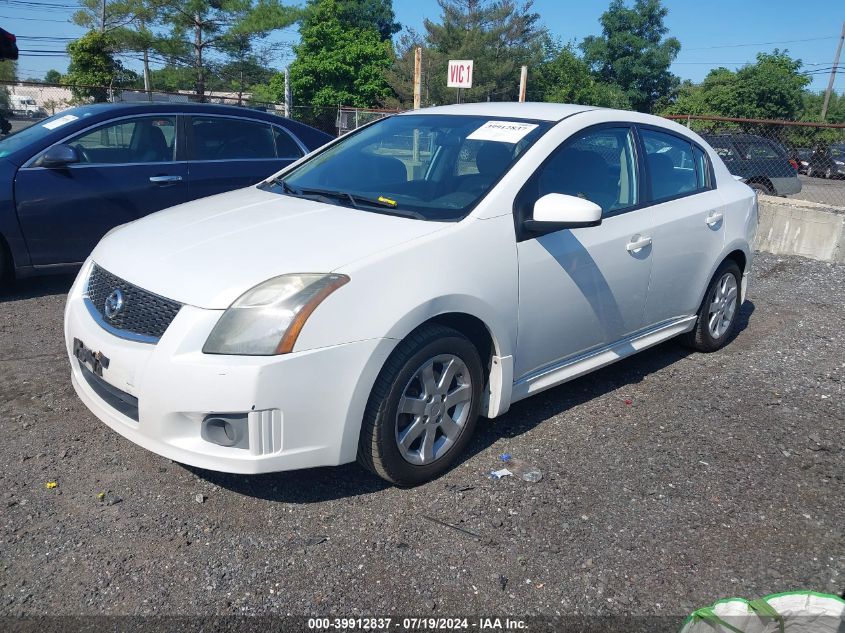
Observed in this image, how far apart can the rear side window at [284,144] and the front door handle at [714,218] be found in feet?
13.2

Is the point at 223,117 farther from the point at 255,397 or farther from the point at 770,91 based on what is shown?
the point at 770,91

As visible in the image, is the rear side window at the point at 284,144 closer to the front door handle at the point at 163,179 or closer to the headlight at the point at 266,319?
the front door handle at the point at 163,179

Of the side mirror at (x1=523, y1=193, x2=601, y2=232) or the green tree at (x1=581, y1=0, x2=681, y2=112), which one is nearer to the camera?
the side mirror at (x1=523, y1=193, x2=601, y2=232)

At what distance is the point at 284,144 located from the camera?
702cm

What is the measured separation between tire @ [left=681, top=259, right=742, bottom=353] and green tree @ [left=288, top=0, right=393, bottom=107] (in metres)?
40.0

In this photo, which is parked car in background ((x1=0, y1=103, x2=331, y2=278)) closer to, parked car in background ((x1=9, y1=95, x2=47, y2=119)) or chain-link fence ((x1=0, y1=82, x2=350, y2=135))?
chain-link fence ((x1=0, y1=82, x2=350, y2=135))

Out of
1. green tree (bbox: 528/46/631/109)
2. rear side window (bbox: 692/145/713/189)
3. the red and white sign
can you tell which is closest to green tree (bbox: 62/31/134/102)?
the red and white sign

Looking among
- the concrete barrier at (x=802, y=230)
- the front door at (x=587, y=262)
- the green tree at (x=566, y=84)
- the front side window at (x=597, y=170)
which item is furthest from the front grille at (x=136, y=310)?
the green tree at (x=566, y=84)

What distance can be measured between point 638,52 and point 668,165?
5956 centimetres

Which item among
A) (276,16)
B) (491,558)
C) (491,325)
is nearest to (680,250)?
(491,325)

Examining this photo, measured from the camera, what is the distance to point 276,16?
36.9 metres

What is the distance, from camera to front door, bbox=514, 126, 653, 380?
3568 mm

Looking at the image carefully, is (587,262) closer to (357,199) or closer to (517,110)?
(517,110)

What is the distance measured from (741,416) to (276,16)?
123 ft
